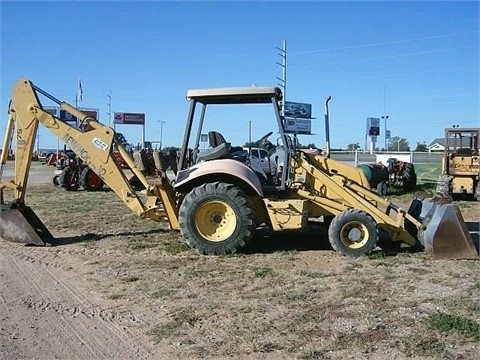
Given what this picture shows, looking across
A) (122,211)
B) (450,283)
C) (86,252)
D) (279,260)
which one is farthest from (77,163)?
(450,283)

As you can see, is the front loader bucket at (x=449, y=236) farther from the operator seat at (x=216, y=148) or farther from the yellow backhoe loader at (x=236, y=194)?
the operator seat at (x=216, y=148)

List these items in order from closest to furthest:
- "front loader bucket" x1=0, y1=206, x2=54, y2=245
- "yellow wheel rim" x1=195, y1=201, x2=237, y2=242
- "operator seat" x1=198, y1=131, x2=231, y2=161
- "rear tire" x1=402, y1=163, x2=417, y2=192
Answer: "yellow wheel rim" x1=195, y1=201, x2=237, y2=242
"operator seat" x1=198, y1=131, x2=231, y2=161
"front loader bucket" x1=0, y1=206, x2=54, y2=245
"rear tire" x1=402, y1=163, x2=417, y2=192

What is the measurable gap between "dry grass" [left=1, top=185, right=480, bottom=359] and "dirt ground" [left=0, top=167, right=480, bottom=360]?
13 millimetres

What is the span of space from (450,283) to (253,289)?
2228mm

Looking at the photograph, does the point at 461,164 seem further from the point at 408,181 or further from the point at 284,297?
the point at 284,297

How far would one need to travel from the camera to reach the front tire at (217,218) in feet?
25.7

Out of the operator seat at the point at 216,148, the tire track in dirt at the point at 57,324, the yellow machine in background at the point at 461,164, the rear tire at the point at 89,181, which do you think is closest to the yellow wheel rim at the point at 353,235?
the operator seat at the point at 216,148

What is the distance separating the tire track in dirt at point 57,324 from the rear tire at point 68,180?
13.1 m

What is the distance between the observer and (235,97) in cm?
837

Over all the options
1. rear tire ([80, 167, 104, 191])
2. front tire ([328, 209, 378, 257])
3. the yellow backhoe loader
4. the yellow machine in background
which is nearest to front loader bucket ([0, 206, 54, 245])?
the yellow backhoe loader

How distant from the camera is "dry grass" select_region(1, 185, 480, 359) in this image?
14.7 feet

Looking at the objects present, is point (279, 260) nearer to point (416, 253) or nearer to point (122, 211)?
point (416, 253)

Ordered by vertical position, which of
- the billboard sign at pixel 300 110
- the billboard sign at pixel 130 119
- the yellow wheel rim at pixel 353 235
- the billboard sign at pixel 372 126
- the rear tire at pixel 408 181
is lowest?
the yellow wheel rim at pixel 353 235

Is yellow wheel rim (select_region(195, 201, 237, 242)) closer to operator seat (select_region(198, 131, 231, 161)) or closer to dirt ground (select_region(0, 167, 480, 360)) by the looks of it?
dirt ground (select_region(0, 167, 480, 360))
